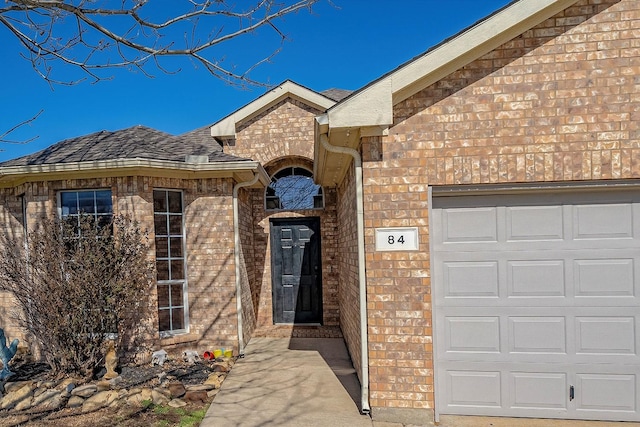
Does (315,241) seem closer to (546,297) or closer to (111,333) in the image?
(111,333)

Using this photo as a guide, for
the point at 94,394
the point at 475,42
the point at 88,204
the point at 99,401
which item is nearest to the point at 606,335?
the point at 475,42

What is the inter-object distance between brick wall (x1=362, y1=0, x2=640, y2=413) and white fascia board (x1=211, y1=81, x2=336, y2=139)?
180 inches

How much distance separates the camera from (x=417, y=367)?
363 cm

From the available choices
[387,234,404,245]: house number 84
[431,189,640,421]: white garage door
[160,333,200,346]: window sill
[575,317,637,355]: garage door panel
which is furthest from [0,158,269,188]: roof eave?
[575,317,637,355]: garage door panel

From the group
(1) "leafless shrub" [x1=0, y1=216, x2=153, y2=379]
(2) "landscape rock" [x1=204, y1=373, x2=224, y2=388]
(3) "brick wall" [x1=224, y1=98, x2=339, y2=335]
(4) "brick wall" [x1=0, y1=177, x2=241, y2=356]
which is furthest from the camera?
(3) "brick wall" [x1=224, y1=98, x2=339, y2=335]

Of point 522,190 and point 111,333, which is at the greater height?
point 522,190

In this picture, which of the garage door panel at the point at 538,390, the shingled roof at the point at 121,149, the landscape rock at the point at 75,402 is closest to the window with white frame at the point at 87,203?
the shingled roof at the point at 121,149

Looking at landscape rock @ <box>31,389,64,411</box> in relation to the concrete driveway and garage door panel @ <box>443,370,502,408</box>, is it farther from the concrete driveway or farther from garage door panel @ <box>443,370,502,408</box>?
garage door panel @ <box>443,370,502,408</box>

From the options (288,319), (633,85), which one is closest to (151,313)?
(288,319)

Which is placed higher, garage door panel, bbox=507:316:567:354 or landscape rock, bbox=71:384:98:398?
garage door panel, bbox=507:316:567:354

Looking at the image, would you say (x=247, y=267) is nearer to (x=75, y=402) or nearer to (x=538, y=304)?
(x=75, y=402)

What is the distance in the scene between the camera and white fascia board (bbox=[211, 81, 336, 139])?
7879 mm

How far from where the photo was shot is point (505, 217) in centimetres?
373

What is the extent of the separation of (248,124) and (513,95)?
5825mm
